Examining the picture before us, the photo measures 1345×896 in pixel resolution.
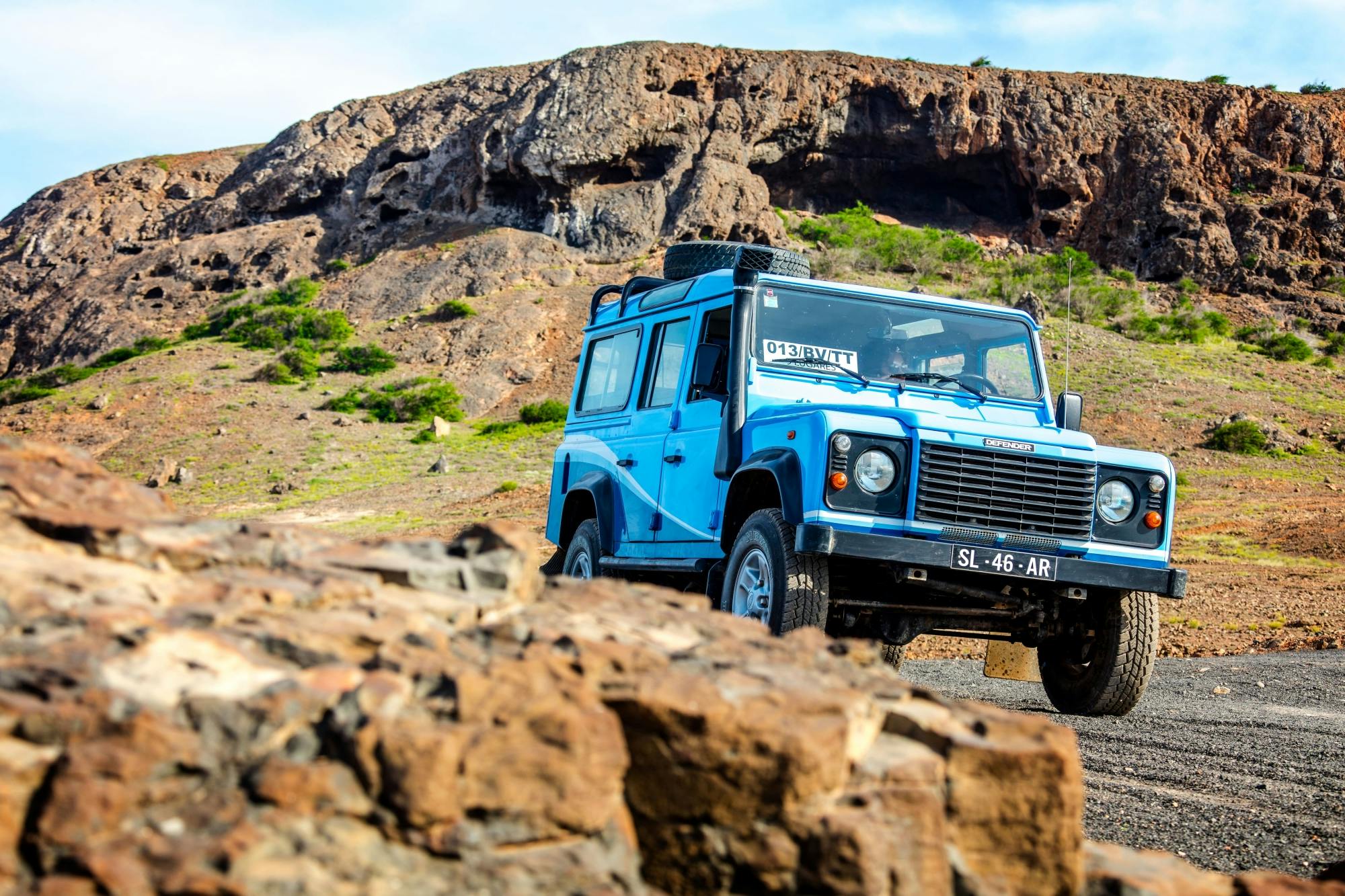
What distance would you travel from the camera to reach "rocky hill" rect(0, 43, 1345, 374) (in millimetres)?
54625

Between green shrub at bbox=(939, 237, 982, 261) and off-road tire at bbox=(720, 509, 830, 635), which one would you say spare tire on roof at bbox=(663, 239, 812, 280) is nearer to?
off-road tire at bbox=(720, 509, 830, 635)

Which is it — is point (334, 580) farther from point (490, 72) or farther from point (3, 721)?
point (490, 72)

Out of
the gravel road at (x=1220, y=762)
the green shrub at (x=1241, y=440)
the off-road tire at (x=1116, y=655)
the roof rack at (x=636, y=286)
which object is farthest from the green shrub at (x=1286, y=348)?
the off-road tire at (x=1116, y=655)

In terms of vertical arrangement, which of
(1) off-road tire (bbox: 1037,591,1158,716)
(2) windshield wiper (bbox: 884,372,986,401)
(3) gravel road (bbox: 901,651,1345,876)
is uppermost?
(2) windshield wiper (bbox: 884,372,986,401)

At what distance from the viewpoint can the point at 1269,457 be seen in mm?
32469

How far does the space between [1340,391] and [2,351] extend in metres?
57.0

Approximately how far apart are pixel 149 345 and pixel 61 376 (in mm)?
3648

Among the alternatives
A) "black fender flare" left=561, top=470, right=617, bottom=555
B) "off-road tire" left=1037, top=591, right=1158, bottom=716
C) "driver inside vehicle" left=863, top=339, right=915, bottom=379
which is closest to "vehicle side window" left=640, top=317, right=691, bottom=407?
"black fender flare" left=561, top=470, right=617, bottom=555

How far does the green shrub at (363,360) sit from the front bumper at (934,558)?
135ft

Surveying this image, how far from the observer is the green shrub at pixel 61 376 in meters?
48.6

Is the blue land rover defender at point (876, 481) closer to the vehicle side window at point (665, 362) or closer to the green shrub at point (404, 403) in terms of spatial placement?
the vehicle side window at point (665, 362)

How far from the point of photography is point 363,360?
4694cm

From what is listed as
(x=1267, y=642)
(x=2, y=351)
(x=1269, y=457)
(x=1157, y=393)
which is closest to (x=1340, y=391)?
(x=1157, y=393)

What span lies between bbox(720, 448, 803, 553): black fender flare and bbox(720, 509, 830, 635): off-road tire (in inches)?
4.6
